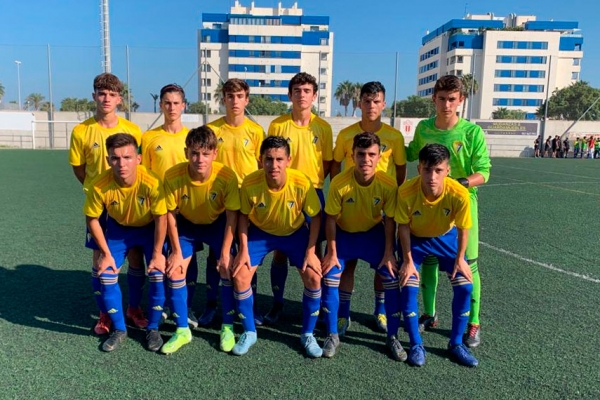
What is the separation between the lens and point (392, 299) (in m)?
3.25

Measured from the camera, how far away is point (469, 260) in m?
3.43

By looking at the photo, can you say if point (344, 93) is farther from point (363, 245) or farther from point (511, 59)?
point (363, 245)

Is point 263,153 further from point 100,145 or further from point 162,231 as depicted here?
point 100,145

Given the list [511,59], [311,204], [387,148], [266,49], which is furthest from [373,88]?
[511,59]

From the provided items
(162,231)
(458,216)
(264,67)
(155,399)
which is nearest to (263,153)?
(162,231)

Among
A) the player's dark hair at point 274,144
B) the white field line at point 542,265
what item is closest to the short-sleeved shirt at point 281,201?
the player's dark hair at point 274,144

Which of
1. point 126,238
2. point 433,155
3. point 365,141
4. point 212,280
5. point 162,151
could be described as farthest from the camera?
point 212,280

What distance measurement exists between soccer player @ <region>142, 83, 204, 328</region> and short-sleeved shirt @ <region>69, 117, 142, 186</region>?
30 cm

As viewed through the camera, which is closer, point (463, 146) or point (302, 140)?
point (463, 146)

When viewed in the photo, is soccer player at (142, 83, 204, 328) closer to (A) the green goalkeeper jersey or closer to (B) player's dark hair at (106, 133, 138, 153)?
(B) player's dark hair at (106, 133, 138, 153)

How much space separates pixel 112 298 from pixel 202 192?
1.02 m

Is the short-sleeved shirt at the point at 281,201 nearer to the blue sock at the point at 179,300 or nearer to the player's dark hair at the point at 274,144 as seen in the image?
the player's dark hair at the point at 274,144

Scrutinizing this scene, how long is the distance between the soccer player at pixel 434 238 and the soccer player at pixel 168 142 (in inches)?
65.0

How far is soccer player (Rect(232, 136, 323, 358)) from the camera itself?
3303 millimetres
